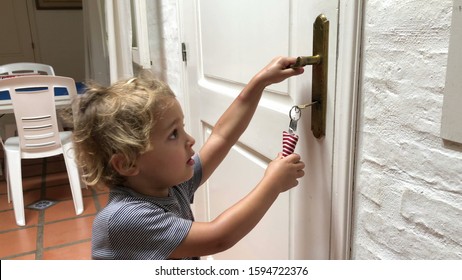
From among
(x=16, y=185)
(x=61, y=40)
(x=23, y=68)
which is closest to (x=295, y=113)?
(x=16, y=185)

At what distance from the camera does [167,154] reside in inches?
31.1

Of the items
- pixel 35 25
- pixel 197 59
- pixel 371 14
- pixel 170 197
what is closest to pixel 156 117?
pixel 170 197

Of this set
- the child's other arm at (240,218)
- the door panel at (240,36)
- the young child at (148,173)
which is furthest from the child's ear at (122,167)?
the door panel at (240,36)

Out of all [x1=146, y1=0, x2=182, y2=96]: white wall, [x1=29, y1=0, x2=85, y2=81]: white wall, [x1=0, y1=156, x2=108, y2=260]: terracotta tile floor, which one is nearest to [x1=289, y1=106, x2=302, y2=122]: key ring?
[x1=146, y1=0, x2=182, y2=96]: white wall

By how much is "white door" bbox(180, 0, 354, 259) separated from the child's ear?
1.12 ft

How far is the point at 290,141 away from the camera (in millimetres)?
747

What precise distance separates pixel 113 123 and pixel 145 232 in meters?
0.22

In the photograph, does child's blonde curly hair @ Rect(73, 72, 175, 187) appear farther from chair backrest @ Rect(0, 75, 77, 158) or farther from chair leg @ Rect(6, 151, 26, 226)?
chair leg @ Rect(6, 151, 26, 226)

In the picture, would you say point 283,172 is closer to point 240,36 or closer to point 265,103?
point 265,103

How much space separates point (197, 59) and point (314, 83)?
0.66m

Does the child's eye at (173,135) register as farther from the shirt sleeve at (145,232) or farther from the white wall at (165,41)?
the white wall at (165,41)

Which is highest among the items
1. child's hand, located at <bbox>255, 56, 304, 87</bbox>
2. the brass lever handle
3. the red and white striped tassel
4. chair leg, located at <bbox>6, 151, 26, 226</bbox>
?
the brass lever handle

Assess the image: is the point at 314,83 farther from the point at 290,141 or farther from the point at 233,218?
the point at 233,218

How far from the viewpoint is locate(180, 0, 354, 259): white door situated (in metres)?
0.80
